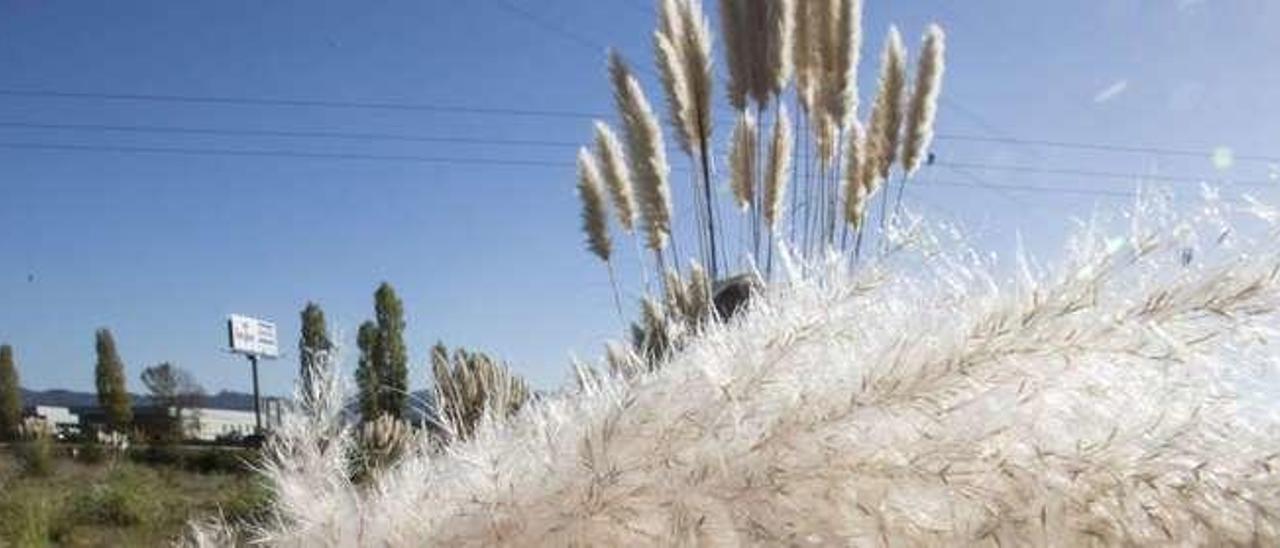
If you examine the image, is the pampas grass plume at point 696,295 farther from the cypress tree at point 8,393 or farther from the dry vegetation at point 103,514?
the cypress tree at point 8,393

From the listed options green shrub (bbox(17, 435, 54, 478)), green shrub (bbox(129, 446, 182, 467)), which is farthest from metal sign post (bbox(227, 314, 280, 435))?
green shrub (bbox(17, 435, 54, 478))

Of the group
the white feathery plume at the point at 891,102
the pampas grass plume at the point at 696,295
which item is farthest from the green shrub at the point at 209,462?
the pampas grass plume at the point at 696,295

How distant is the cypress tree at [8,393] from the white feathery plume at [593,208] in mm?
49879

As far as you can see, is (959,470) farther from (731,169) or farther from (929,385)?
(731,169)

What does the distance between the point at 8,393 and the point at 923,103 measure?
183ft

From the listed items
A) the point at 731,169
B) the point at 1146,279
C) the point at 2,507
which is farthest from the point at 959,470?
the point at 2,507

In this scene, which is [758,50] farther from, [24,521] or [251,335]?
[251,335]

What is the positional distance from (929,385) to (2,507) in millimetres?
5463

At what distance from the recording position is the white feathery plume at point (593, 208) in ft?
13.0

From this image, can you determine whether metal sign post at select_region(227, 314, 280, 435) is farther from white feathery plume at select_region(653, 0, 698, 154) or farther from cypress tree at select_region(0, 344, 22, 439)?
white feathery plume at select_region(653, 0, 698, 154)

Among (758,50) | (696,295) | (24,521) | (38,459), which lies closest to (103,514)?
(24,521)

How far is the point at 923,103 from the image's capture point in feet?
13.4

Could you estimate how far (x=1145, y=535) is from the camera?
77cm

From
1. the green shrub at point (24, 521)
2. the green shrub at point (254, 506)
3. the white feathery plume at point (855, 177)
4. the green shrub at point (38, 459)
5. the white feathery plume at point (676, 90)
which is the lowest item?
the green shrub at point (38, 459)
